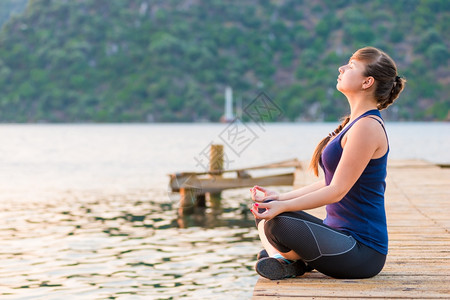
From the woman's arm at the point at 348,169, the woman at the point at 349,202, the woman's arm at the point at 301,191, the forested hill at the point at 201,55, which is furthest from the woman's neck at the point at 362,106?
the forested hill at the point at 201,55

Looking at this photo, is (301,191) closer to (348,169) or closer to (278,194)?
(278,194)

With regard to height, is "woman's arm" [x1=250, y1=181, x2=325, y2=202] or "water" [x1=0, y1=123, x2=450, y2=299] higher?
"woman's arm" [x1=250, y1=181, x2=325, y2=202]

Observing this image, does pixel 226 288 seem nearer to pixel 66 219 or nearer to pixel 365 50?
pixel 365 50

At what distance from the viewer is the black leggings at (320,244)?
4.09 metres

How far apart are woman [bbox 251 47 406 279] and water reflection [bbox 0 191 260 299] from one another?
3675 mm

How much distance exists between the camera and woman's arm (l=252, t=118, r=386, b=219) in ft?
13.0

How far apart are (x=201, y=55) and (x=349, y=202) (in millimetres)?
102205

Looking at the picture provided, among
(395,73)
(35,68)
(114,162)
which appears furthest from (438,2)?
(395,73)

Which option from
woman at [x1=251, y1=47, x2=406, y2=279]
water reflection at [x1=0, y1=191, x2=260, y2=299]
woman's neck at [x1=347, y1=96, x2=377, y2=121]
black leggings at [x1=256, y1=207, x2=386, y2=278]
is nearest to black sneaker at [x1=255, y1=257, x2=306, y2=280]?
woman at [x1=251, y1=47, x2=406, y2=279]

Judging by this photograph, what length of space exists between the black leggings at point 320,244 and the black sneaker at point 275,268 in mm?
104

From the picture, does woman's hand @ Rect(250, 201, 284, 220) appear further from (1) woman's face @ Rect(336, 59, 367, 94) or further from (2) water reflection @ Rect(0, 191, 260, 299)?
(2) water reflection @ Rect(0, 191, 260, 299)

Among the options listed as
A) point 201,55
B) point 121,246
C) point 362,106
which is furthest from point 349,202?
point 201,55

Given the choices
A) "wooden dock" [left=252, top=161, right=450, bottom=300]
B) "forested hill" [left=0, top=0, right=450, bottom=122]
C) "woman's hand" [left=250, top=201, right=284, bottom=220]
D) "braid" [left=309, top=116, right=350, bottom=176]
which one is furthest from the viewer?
"forested hill" [left=0, top=0, right=450, bottom=122]

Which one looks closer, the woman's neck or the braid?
the woman's neck
